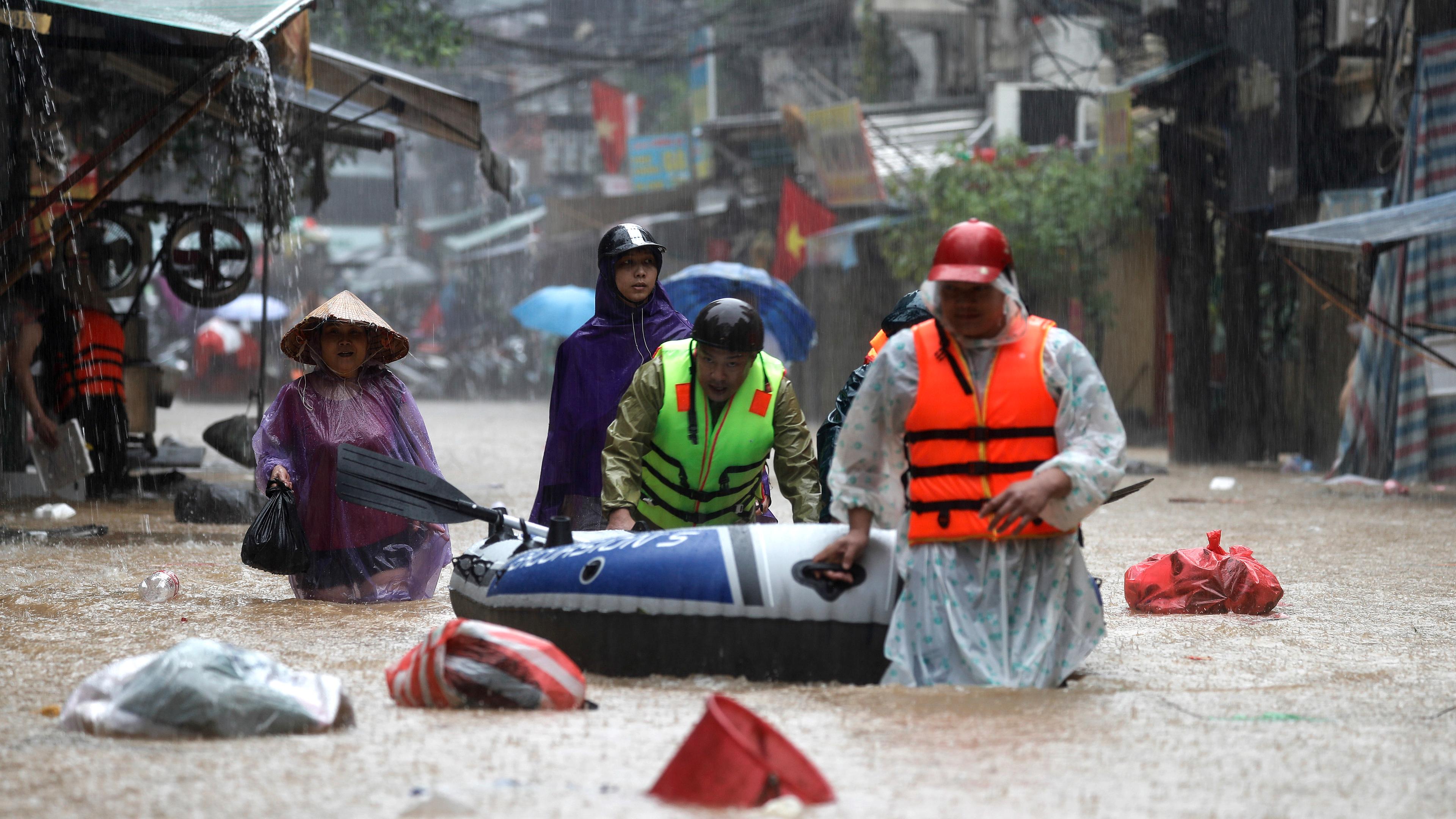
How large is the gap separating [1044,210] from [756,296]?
20.7 ft

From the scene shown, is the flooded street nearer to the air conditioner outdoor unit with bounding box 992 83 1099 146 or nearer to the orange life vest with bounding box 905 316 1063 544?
the orange life vest with bounding box 905 316 1063 544

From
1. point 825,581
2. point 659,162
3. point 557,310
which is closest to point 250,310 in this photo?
point 659,162

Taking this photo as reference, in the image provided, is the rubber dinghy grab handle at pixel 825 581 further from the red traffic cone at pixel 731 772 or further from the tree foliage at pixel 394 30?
the tree foliage at pixel 394 30

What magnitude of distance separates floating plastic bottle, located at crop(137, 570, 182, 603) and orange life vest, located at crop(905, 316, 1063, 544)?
3666 millimetres

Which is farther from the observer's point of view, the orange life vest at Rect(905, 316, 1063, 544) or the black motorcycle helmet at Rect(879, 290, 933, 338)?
the black motorcycle helmet at Rect(879, 290, 933, 338)

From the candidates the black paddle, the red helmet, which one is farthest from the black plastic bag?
the red helmet

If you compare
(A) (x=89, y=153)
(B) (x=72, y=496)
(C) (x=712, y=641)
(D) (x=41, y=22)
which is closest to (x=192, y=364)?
(A) (x=89, y=153)

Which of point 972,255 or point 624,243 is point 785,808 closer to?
point 972,255

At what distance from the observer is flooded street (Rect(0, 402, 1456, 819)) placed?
310 centimetres

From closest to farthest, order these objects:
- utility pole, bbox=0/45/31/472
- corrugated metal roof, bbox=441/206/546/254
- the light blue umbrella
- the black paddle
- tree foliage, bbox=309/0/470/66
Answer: the black paddle
utility pole, bbox=0/45/31/472
tree foliage, bbox=309/0/470/66
the light blue umbrella
corrugated metal roof, bbox=441/206/546/254

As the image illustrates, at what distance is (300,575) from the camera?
6387 mm

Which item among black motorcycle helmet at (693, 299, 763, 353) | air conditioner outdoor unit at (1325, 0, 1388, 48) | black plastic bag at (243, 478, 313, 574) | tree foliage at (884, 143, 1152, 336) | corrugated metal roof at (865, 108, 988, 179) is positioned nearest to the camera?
black motorcycle helmet at (693, 299, 763, 353)

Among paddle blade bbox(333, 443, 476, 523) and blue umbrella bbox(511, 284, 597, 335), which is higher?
blue umbrella bbox(511, 284, 597, 335)

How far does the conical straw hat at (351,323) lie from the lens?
246 inches
